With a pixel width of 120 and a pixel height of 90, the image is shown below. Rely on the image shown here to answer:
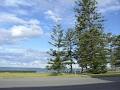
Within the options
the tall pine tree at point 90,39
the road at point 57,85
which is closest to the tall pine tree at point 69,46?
the tall pine tree at point 90,39

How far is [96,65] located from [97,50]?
3341mm

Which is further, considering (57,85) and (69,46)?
(69,46)

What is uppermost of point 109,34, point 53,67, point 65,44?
point 109,34

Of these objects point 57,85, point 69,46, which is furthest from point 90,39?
point 57,85

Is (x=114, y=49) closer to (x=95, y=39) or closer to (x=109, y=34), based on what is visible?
(x=109, y=34)

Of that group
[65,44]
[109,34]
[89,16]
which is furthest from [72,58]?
[109,34]

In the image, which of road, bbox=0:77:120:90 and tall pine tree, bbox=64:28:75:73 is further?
tall pine tree, bbox=64:28:75:73

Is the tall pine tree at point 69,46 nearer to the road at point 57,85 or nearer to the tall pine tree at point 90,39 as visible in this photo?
the tall pine tree at point 90,39

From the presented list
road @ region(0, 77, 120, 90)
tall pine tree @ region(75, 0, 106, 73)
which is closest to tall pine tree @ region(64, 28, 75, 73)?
tall pine tree @ region(75, 0, 106, 73)

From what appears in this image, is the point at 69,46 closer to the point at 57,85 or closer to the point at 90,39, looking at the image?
the point at 90,39

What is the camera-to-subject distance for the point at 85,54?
65.9m

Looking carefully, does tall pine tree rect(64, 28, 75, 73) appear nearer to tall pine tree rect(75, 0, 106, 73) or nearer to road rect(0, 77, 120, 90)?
tall pine tree rect(75, 0, 106, 73)

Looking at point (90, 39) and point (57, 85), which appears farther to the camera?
point (90, 39)

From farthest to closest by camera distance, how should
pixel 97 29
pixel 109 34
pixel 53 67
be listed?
pixel 109 34
pixel 97 29
pixel 53 67
